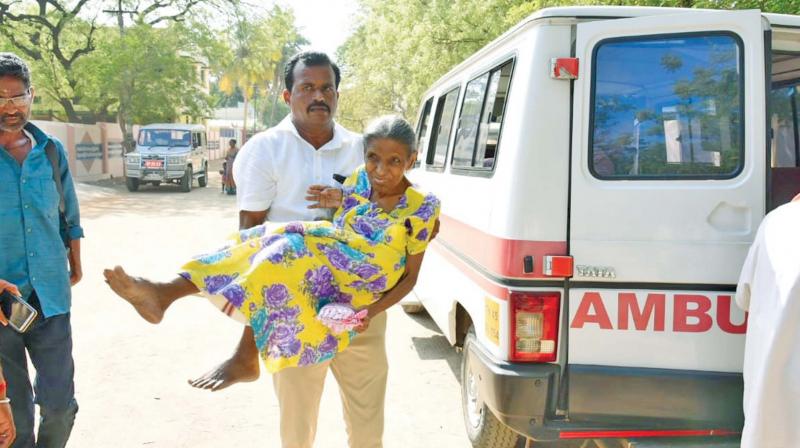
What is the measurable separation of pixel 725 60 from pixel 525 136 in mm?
864

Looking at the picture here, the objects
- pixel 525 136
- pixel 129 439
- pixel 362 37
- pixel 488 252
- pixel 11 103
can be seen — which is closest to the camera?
pixel 11 103

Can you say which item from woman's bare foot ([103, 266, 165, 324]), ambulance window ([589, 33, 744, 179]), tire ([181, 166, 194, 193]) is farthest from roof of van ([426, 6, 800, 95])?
tire ([181, 166, 194, 193])

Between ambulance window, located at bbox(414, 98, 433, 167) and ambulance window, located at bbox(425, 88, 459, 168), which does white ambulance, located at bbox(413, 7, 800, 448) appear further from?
ambulance window, located at bbox(414, 98, 433, 167)

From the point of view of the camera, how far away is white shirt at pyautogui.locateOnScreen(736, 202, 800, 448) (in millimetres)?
2125

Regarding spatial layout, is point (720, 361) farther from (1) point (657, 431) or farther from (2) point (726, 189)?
(2) point (726, 189)

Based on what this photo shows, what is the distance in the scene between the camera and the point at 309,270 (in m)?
2.18

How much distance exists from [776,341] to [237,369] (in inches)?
69.1

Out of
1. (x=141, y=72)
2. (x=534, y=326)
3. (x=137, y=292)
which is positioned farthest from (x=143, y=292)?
(x=141, y=72)

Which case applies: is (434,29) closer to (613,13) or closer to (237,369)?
(613,13)

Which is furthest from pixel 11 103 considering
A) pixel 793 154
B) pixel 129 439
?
pixel 793 154

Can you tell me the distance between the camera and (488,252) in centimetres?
299

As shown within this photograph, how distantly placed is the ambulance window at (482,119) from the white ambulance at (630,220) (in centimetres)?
38

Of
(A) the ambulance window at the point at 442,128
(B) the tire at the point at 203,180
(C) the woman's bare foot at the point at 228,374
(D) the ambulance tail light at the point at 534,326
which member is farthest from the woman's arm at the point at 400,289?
(B) the tire at the point at 203,180

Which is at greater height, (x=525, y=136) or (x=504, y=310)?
(x=525, y=136)
